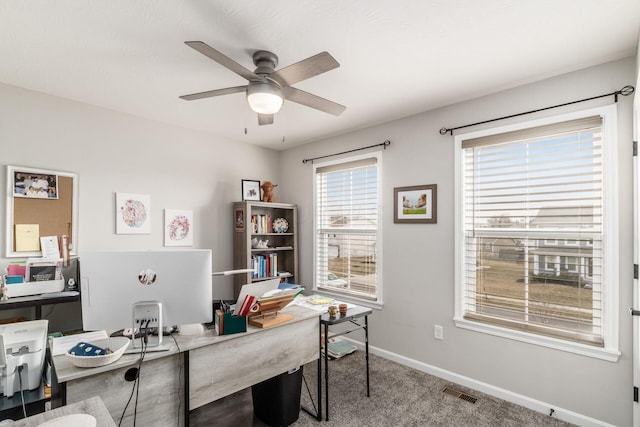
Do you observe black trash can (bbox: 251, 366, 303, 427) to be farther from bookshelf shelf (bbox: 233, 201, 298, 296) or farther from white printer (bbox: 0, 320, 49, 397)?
bookshelf shelf (bbox: 233, 201, 298, 296)

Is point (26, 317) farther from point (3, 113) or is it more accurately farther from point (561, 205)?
point (561, 205)

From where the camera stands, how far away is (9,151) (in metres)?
2.66

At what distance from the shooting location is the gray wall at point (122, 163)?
108 inches

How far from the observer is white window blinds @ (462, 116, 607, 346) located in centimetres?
231

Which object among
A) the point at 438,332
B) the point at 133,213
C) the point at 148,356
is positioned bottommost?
the point at 438,332

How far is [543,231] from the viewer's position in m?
2.51

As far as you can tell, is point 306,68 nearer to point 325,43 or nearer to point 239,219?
point 325,43

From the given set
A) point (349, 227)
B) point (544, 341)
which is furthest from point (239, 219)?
point (544, 341)

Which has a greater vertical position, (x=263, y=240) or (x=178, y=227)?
(x=178, y=227)

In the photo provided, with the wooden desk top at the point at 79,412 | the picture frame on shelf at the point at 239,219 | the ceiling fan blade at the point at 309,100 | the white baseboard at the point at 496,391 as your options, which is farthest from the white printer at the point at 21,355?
the white baseboard at the point at 496,391

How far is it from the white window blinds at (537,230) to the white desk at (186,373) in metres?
1.71

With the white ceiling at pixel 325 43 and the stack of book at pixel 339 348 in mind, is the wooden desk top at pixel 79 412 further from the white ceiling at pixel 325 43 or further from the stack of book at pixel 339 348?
the stack of book at pixel 339 348

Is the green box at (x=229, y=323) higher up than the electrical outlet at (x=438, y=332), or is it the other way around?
the green box at (x=229, y=323)

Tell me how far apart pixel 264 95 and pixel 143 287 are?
1245mm
